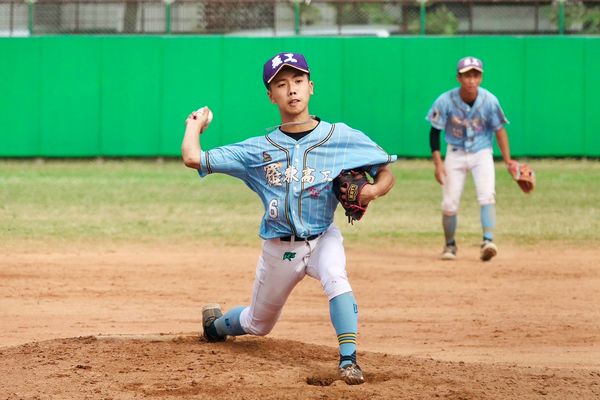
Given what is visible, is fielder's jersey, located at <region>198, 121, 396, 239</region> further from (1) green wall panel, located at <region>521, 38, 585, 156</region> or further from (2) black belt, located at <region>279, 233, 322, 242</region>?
(1) green wall panel, located at <region>521, 38, 585, 156</region>

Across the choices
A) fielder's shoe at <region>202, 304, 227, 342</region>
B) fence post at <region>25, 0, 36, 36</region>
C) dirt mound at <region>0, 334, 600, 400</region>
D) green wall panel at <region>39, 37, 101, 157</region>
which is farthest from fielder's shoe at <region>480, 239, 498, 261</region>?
fence post at <region>25, 0, 36, 36</region>

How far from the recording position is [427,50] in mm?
22328

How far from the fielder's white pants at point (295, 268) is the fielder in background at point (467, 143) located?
18.7ft

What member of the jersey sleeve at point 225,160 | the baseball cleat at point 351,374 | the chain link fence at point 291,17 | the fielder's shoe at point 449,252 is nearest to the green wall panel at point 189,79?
the chain link fence at point 291,17

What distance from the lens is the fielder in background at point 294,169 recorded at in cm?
636

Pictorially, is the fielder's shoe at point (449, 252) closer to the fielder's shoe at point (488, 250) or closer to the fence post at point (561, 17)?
the fielder's shoe at point (488, 250)

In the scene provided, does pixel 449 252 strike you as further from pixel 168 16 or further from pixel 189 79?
pixel 168 16

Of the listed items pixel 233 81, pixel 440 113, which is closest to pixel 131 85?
pixel 233 81

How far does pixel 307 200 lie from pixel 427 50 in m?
16.4

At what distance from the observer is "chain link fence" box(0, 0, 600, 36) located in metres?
22.5

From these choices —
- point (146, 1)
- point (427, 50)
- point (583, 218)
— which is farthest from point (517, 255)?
point (146, 1)

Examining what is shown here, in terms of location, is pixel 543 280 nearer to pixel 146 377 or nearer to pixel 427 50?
pixel 146 377

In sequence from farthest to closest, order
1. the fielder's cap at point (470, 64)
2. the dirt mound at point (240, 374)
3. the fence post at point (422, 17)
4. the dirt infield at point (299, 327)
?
the fence post at point (422, 17)
the fielder's cap at point (470, 64)
the dirt infield at point (299, 327)
the dirt mound at point (240, 374)

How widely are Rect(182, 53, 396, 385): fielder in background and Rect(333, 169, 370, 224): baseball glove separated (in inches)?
1.3
